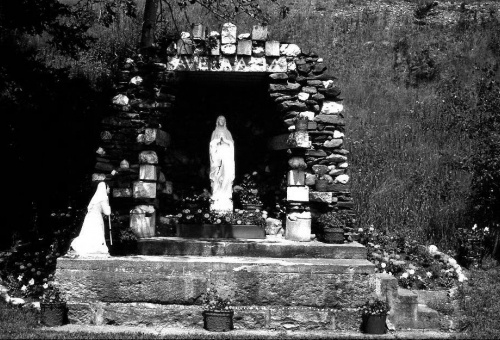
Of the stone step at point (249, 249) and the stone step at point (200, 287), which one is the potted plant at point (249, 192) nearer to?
the stone step at point (249, 249)

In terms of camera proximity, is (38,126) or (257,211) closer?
(257,211)

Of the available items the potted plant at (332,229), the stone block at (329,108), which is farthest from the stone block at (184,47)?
the potted plant at (332,229)

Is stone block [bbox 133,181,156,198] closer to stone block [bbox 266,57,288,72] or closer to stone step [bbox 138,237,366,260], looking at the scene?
stone step [bbox 138,237,366,260]

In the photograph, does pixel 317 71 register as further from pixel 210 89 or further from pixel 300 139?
pixel 210 89

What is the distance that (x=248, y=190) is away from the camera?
11570mm

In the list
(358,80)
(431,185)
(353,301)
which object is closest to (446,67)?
(358,80)

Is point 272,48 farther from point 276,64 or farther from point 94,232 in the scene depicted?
point 94,232

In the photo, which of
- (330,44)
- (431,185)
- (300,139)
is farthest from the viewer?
(330,44)

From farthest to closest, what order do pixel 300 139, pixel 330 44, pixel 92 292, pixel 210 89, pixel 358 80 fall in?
pixel 330 44
pixel 358 80
pixel 210 89
pixel 300 139
pixel 92 292

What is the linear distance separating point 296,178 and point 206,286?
280 cm

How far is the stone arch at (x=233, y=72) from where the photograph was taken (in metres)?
10.4

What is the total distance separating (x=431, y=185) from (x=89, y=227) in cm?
820

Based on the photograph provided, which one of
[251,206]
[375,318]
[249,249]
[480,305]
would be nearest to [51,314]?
[249,249]

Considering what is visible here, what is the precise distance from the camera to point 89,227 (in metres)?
8.92
